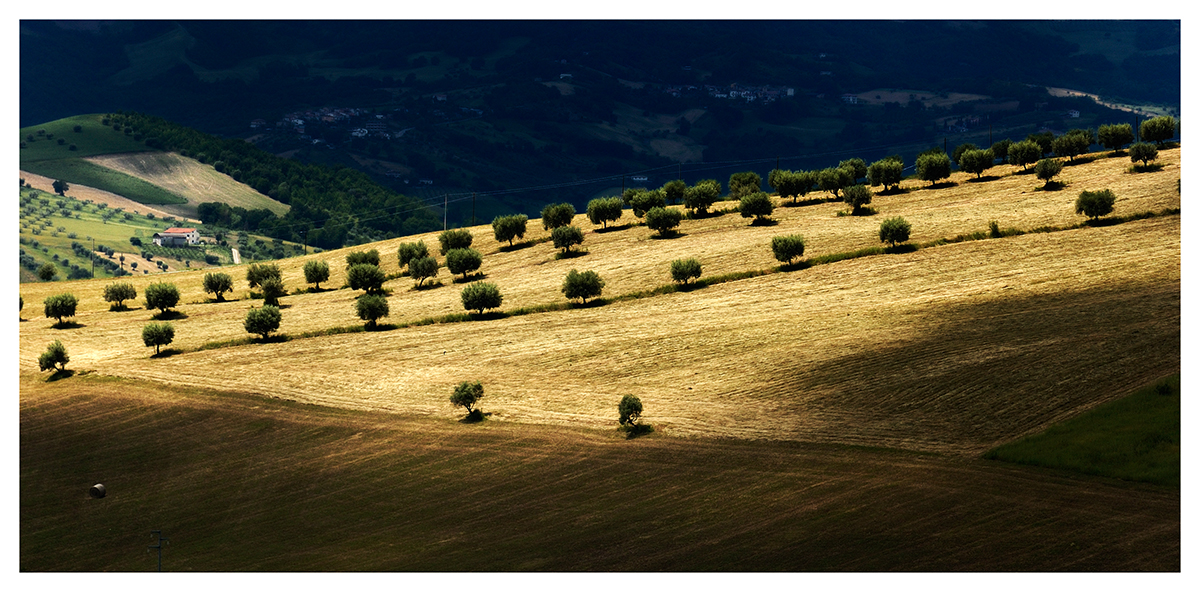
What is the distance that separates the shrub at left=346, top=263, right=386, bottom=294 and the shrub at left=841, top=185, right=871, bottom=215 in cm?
6032

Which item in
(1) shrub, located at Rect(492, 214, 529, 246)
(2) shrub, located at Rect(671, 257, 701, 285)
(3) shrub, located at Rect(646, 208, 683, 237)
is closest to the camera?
(2) shrub, located at Rect(671, 257, 701, 285)

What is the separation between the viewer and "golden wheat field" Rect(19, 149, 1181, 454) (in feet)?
215

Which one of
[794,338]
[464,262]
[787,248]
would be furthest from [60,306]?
[794,338]

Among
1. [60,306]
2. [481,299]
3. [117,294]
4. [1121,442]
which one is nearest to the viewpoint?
[1121,442]

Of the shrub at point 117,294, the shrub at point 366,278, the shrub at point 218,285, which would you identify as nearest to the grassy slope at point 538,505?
the shrub at point 366,278

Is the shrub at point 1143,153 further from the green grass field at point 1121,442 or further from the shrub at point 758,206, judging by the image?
the green grass field at point 1121,442

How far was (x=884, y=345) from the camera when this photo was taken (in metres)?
75.3

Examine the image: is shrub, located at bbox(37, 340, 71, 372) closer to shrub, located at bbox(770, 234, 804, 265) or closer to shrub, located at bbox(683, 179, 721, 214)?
shrub, located at bbox(770, 234, 804, 265)

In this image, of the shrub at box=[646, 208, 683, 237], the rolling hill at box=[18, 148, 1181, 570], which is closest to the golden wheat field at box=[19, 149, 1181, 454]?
the rolling hill at box=[18, 148, 1181, 570]

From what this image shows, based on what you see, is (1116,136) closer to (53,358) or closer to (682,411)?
(682,411)

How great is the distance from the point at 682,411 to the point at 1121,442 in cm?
2718

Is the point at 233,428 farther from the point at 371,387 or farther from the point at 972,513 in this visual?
the point at 972,513

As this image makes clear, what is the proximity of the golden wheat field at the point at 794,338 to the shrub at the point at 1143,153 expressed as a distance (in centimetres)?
213

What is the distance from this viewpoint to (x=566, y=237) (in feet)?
420
